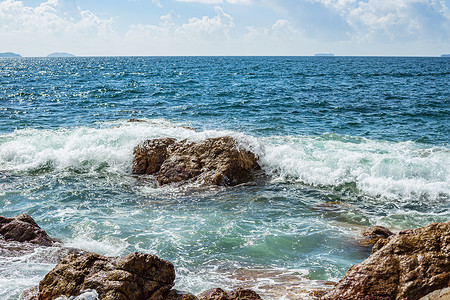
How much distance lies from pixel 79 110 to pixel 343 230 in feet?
61.6

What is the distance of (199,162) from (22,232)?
17.2ft

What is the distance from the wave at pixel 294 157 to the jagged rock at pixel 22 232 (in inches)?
207

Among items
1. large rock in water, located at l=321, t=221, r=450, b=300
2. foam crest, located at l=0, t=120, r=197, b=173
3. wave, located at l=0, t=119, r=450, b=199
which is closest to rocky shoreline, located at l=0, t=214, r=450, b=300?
large rock in water, located at l=321, t=221, r=450, b=300

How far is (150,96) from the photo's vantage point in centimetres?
2745

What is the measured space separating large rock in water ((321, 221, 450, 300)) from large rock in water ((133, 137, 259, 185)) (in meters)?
6.01

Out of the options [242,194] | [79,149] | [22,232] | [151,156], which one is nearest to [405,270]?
[242,194]

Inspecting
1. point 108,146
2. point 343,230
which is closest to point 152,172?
point 108,146

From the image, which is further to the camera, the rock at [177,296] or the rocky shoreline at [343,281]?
the rock at [177,296]

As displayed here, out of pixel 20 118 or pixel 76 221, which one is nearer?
pixel 76 221

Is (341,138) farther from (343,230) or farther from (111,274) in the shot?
(111,274)

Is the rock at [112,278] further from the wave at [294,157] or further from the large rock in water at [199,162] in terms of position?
the wave at [294,157]

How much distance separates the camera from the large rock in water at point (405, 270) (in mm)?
3979

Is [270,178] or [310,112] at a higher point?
[310,112]

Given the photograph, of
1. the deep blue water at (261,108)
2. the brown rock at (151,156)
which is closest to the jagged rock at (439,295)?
the brown rock at (151,156)
